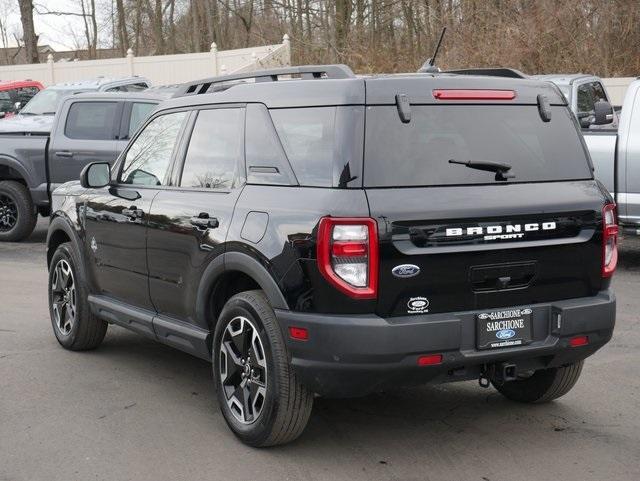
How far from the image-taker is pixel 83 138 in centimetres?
1305

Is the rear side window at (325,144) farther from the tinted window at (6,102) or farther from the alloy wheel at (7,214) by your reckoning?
the tinted window at (6,102)

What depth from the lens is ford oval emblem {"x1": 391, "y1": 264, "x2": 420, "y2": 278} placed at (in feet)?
14.6

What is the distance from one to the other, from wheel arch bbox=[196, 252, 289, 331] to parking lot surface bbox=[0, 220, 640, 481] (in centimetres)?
67

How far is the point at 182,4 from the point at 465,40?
100ft

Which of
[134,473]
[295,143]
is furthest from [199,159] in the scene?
[134,473]

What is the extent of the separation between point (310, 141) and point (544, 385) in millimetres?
2082

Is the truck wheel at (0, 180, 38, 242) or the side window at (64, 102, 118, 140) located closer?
the side window at (64, 102, 118, 140)

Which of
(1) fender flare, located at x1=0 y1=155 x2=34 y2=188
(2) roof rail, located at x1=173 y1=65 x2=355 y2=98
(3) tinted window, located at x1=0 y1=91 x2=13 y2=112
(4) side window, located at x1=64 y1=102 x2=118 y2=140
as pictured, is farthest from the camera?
(3) tinted window, located at x1=0 y1=91 x2=13 y2=112

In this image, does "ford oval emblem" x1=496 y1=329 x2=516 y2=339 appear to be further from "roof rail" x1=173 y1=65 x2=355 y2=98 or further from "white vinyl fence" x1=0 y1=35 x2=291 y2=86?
"white vinyl fence" x1=0 y1=35 x2=291 y2=86

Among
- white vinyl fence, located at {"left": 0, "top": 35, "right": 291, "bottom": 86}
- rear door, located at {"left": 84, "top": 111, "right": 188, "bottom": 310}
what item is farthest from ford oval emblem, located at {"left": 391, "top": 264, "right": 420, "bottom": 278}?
white vinyl fence, located at {"left": 0, "top": 35, "right": 291, "bottom": 86}

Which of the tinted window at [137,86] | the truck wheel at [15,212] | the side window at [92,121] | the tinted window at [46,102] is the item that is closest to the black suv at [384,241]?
the side window at [92,121]

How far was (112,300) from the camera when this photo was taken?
21.4 feet

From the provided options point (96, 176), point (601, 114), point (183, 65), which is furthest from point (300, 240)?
point (183, 65)

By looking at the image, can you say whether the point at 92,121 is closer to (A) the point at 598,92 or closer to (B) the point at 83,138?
(B) the point at 83,138
